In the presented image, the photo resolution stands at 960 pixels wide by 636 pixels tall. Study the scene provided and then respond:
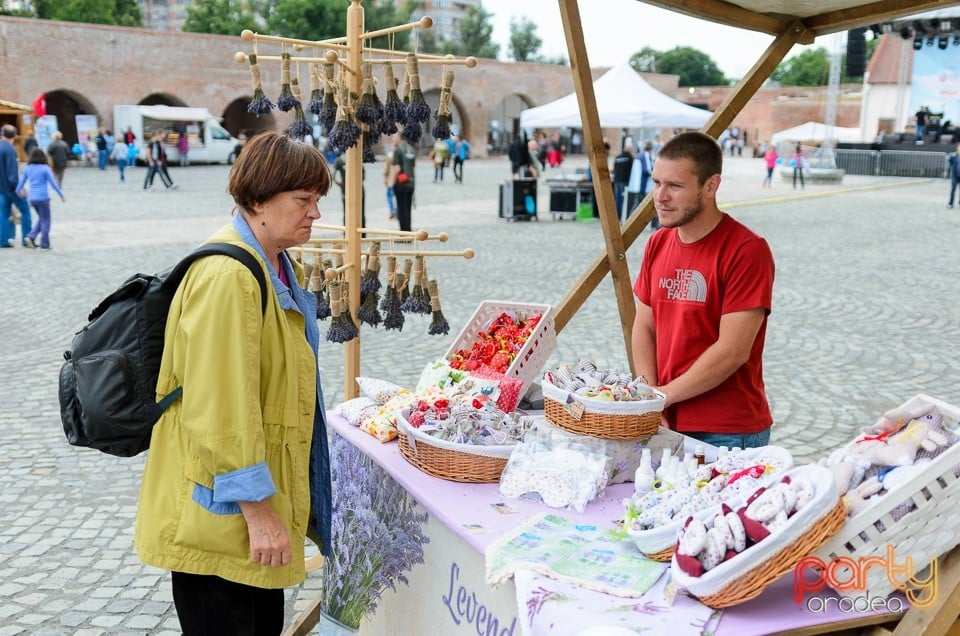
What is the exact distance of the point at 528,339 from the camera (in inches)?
122

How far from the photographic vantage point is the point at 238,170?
2.09 meters

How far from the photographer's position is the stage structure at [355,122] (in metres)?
3.41

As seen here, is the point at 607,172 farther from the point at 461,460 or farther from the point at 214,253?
the point at 214,253

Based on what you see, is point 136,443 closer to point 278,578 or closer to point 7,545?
point 278,578

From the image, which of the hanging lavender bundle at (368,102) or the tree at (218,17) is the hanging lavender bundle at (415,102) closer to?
the hanging lavender bundle at (368,102)

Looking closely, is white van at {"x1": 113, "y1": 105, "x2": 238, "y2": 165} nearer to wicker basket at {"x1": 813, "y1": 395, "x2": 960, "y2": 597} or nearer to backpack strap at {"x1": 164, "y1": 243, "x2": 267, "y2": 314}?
backpack strap at {"x1": 164, "y1": 243, "x2": 267, "y2": 314}

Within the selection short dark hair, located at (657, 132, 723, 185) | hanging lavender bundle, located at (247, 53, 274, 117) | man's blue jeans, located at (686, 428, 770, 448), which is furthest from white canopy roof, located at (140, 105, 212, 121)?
man's blue jeans, located at (686, 428, 770, 448)

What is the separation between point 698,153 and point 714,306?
499mm

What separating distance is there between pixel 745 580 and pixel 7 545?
3739 millimetres

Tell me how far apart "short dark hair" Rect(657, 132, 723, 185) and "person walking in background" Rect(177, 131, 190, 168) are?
34685 mm

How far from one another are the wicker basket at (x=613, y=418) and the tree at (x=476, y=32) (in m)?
76.1

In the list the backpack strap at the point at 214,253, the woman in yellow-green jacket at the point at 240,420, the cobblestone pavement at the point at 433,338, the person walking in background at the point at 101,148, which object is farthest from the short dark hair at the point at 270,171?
the person walking in background at the point at 101,148

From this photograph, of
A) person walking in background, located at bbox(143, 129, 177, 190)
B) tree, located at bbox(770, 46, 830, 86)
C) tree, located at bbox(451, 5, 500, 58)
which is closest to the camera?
person walking in background, located at bbox(143, 129, 177, 190)

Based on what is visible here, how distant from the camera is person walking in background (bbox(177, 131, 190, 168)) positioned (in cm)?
3475
